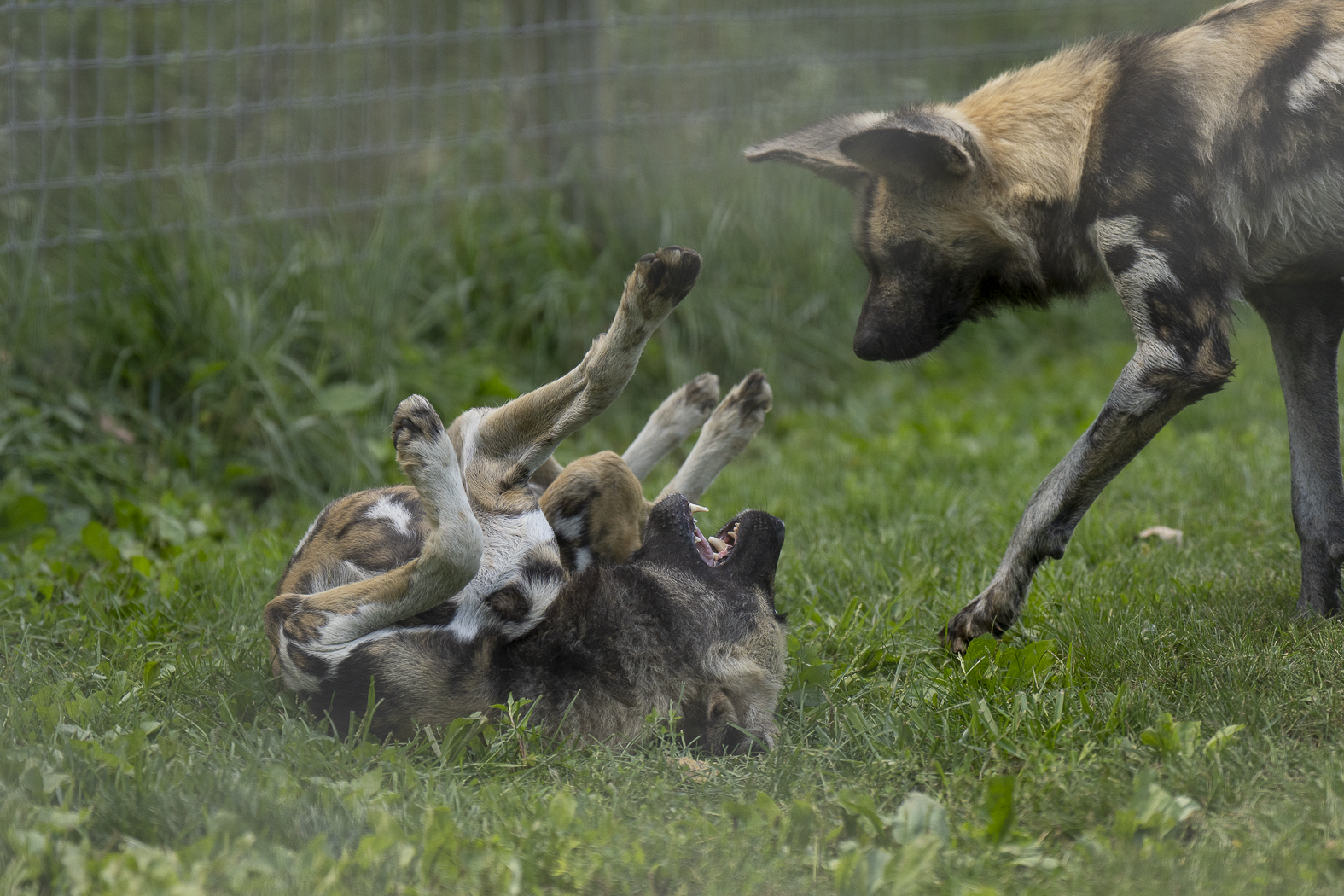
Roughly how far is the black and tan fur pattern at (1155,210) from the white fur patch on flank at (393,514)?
1.51 meters

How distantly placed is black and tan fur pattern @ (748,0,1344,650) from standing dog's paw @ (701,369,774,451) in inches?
28.2

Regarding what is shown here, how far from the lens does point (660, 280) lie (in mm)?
3191

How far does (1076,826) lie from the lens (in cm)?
236

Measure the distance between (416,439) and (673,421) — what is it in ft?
4.21

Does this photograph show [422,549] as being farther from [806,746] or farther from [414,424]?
[806,746]

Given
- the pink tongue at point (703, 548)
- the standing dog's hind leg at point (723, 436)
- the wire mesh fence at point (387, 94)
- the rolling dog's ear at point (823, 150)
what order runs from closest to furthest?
the pink tongue at point (703, 548)
the rolling dog's ear at point (823, 150)
the standing dog's hind leg at point (723, 436)
the wire mesh fence at point (387, 94)

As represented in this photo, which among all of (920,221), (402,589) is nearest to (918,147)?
(920,221)

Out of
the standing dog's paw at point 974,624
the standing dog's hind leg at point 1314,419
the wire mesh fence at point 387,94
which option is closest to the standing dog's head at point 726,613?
the standing dog's paw at point 974,624

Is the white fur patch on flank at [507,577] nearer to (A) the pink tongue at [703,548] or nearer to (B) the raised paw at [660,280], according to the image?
(A) the pink tongue at [703,548]

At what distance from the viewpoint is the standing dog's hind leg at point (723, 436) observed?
159 inches

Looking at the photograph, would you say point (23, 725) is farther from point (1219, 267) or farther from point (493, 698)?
point (1219, 267)

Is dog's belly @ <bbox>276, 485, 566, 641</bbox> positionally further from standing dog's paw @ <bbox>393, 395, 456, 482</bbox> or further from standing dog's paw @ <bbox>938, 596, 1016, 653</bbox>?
standing dog's paw @ <bbox>938, 596, 1016, 653</bbox>

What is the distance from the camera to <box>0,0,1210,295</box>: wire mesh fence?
5055 millimetres

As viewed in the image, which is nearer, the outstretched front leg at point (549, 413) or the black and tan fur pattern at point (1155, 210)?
the black and tan fur pattern at point (1155, 210)
